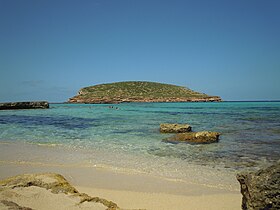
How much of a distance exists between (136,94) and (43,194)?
11026cm

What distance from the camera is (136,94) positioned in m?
114

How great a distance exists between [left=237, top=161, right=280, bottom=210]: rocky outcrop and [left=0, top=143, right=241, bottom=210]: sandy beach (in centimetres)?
96

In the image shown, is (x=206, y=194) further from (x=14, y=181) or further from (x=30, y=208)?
(x=14, y=181)

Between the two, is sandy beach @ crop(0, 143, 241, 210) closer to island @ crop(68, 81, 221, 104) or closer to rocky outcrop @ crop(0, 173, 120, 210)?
rocky outcrop @ crop(0, 173, 120, 210)

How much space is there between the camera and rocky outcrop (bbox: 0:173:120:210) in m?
3.92

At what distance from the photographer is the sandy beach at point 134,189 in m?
4.61

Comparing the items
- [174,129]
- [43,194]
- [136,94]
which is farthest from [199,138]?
[136,94]

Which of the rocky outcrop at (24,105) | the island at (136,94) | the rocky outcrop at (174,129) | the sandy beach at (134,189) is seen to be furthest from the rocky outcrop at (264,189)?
the island at (136,94)

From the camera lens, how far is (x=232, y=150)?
992 centimetres

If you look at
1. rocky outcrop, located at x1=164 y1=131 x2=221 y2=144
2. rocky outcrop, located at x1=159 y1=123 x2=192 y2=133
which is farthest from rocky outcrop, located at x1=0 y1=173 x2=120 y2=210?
rocky outcrop, located at x1=159 y1=123 x2=192 y2=133

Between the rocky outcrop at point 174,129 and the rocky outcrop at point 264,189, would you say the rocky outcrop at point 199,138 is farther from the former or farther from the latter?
the rocky outcrop at point 264,189

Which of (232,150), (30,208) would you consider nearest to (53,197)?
(30,208)

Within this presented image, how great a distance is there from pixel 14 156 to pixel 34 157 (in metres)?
0.86

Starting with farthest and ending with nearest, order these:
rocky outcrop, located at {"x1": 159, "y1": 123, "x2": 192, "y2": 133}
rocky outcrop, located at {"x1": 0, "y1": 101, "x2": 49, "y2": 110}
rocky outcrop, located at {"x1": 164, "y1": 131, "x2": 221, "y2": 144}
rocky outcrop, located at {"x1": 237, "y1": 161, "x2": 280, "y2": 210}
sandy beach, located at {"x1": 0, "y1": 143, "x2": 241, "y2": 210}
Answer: rocky outcrop, located at {"x1": 0, "y1": 101, "x2": 49, "y2": 110} → rocky outcrop, located at {"x1": 159, "y1": 123, "x2": 192, "y2": 133} → rocky outcrop, located at {"x1": 164, "y1": 131, "x2": 221, "y2": 144} → sandy beach, located at {"x1": 0, "y1": 143, "x2": 241, "y2": 210} → rocky outcrop, located at {"x1": 237, "y1": 161, "x2": 280, "y2": 210}
